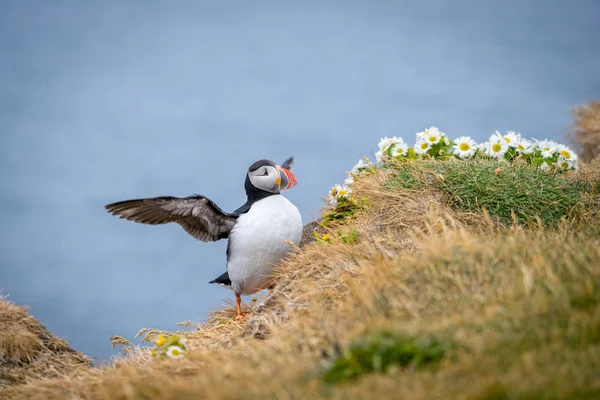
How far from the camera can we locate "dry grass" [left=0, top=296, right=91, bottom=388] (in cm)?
686

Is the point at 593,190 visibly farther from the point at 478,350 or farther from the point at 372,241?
the point at 478,350

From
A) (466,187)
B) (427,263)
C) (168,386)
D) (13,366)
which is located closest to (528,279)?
(427,263)

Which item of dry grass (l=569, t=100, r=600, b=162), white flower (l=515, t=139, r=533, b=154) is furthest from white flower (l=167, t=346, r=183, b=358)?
dry grass (l=569, t=100, r=600, b=162)

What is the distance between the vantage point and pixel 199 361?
4934mm

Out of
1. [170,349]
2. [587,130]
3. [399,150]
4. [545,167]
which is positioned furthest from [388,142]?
[587,130]

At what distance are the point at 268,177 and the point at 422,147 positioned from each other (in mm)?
2735

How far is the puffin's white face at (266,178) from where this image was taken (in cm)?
675

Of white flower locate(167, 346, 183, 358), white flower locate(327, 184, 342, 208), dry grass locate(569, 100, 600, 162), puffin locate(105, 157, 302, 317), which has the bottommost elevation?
white flower locate(167, 346, 183, 358)

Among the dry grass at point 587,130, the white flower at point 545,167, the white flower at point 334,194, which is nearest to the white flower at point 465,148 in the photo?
the white flower at point 545,167

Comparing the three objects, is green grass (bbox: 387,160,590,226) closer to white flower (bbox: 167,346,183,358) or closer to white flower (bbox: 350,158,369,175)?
white flower (bbox: 350,158,369,175)

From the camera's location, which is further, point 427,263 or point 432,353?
point 427,263

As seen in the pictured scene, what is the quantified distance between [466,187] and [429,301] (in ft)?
10.7

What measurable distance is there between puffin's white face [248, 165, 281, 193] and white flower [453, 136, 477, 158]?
281 centimetres

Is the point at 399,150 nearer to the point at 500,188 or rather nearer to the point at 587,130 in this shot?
the point at 500,188
